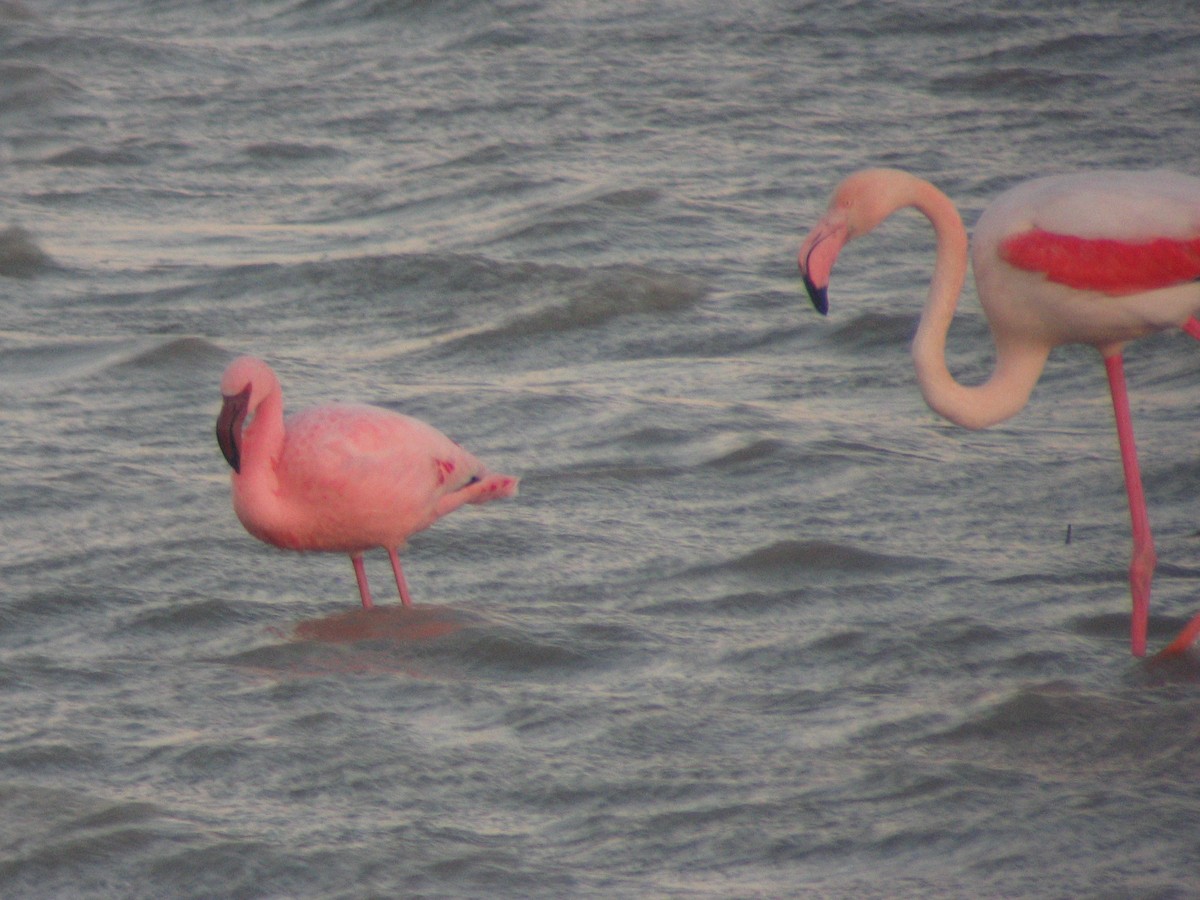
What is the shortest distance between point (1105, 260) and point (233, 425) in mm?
2500

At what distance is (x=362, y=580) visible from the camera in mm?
5852

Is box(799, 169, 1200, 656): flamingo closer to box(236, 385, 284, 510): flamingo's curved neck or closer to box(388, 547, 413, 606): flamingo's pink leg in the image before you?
box(388, 547, 413, 606): flamingo's pink leg

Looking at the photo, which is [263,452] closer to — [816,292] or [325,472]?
[325,472]

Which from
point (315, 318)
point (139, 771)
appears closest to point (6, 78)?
point (315, 318)

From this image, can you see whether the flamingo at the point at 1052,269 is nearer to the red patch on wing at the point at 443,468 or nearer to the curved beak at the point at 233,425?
the red patch on wing at the point at 443,468

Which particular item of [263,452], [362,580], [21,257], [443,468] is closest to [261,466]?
[263,452]

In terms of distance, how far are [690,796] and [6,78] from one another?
978 cm

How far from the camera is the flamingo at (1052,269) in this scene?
5.23m

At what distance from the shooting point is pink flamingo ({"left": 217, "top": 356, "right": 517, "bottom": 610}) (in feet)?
18.2

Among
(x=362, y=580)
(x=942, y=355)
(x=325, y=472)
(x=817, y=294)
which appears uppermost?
(x=817, y=294)

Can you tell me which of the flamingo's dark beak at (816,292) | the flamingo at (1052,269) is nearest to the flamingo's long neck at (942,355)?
the flamingo at (1052,269)

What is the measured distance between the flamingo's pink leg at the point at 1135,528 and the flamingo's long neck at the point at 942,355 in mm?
245

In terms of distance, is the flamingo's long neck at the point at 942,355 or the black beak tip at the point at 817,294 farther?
the flamingo's long neck at the point at 942,355

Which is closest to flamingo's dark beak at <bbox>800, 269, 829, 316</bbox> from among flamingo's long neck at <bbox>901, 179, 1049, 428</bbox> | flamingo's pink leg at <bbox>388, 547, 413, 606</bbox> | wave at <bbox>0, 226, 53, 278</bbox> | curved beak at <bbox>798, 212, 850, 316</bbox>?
curved beak at <bbox>798, 212, 850, 316</bbox>
